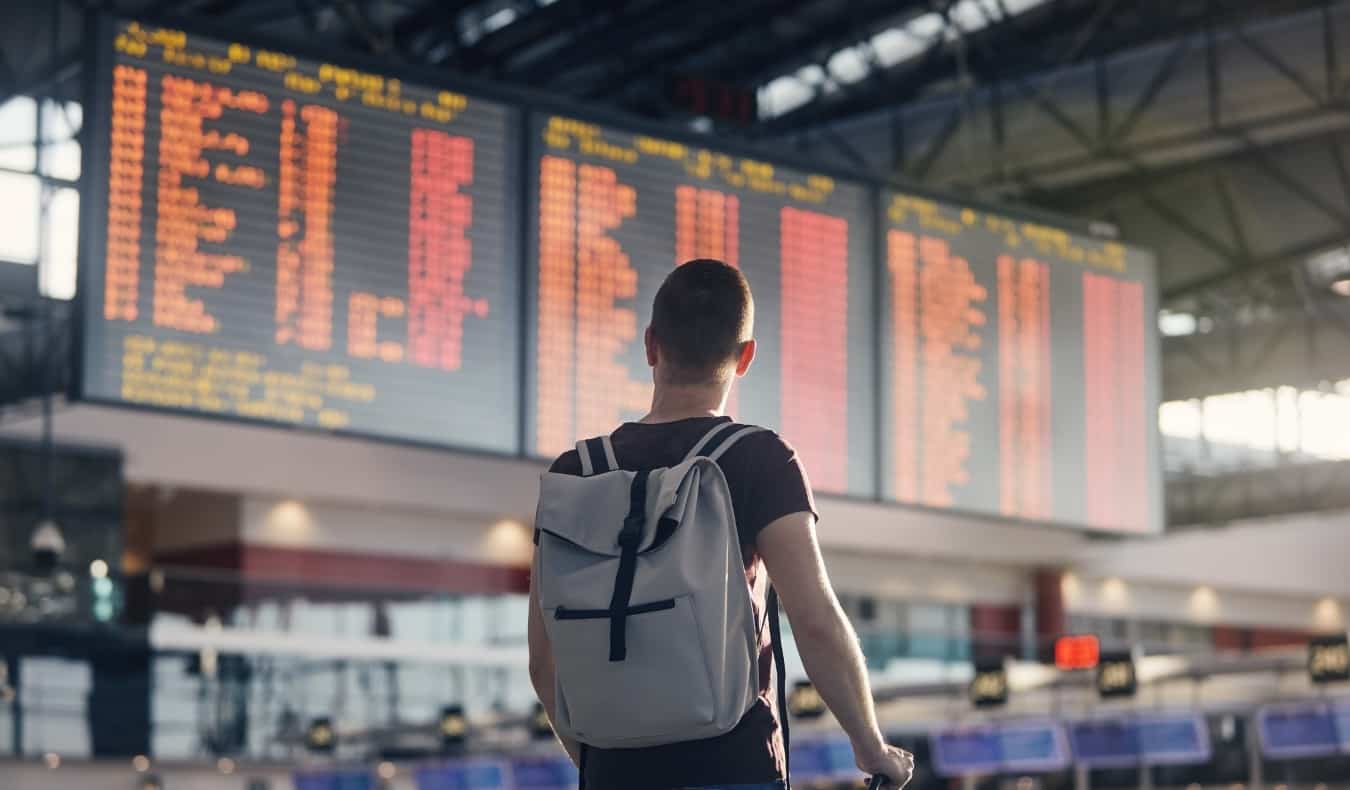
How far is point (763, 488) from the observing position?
2.67 m

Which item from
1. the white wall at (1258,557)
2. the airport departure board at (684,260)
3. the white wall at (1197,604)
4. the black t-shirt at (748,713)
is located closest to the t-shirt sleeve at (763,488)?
the black t-shirt at (748,713)

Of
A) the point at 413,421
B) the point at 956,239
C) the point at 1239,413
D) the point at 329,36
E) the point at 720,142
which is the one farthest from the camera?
the point at 1239,413

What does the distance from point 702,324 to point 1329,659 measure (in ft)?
37.8

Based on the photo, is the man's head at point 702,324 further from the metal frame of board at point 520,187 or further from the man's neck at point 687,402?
the metal frame of board at point 520,187

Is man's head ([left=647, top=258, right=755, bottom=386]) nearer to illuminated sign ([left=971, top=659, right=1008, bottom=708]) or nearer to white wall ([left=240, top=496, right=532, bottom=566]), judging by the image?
illuminated sign ([left=971, top=659, right=1008, bottom=708])

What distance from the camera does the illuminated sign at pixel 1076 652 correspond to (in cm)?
1540

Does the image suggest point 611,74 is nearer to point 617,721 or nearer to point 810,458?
point 810,458

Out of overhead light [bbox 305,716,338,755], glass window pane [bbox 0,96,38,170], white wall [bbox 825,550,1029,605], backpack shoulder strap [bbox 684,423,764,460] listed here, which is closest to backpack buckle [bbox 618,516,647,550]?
backpack shoulder strap [bbox 684,423,764,460]

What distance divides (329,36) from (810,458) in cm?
900

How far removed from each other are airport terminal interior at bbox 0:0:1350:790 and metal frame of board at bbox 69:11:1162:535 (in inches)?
1.0

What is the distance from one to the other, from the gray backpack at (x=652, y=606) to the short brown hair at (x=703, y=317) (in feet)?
0.61

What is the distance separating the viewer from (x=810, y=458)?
11.7m

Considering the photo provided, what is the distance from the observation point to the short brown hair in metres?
2.77

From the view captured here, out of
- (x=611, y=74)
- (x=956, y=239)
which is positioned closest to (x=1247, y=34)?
(x=956, y=239)
